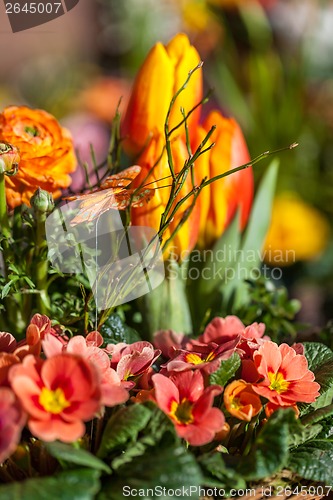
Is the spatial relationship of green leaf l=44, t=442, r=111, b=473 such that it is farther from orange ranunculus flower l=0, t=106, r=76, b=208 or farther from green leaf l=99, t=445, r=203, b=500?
orange ranunculus flower l=0, t=106, r=76, b=208

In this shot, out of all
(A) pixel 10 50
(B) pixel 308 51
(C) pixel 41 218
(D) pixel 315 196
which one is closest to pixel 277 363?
(C) pixel 41 218

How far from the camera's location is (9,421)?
0.32m

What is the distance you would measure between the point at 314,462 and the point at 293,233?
69 centimetres

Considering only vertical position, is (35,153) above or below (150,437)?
above

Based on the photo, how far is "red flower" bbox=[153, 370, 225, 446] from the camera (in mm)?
372

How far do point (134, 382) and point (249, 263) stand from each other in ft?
0.79

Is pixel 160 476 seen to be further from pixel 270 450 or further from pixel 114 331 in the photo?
pixel 114 331

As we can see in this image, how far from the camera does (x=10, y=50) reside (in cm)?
168

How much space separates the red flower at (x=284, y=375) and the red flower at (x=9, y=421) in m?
0.15

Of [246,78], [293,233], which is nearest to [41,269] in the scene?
[293,233]

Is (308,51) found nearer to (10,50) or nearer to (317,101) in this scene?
(317,101)

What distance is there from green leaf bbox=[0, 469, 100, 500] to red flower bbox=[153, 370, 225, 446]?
6 cm

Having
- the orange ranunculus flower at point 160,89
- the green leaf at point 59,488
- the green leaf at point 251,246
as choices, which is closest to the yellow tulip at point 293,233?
the green leaf at point 251,246

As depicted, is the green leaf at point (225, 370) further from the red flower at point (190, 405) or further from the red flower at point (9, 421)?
the red flower at point (9, 421)
